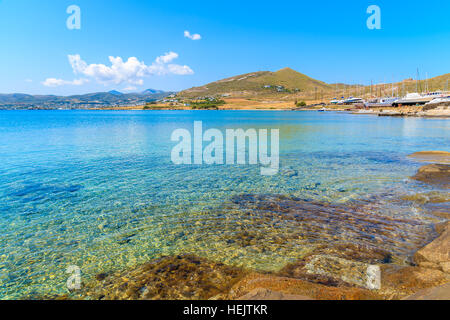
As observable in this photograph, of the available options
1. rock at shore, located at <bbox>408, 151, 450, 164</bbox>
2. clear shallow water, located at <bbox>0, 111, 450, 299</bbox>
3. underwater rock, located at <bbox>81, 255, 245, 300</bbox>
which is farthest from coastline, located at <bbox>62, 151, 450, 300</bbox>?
rock at shore, located at <bbox>408, 151, 450, 164</bbox>

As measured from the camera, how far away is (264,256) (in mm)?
8211

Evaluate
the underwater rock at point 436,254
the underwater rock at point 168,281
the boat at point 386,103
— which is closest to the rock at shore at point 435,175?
the underwater rock at point 436,254

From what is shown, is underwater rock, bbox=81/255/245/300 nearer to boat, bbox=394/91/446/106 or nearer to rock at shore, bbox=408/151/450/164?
rock at shore, bbox=408/151/450/164

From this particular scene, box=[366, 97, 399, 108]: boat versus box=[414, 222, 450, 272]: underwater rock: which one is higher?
box=[366, 97, 399, 108]: boat

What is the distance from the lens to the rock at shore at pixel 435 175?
51.2 feet

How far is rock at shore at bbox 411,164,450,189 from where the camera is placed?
51.2 ft

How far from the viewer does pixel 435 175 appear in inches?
663

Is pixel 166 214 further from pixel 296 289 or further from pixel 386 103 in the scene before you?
pixel 386 103

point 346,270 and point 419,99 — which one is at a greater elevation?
point 419,99

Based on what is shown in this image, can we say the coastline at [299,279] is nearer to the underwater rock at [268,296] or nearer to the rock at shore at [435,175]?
the underwater rock at [268,296]

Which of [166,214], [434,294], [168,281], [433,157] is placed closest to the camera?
[434,294]

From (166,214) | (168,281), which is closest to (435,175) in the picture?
(166,214)

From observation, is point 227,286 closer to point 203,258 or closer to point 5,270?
point 203,258
